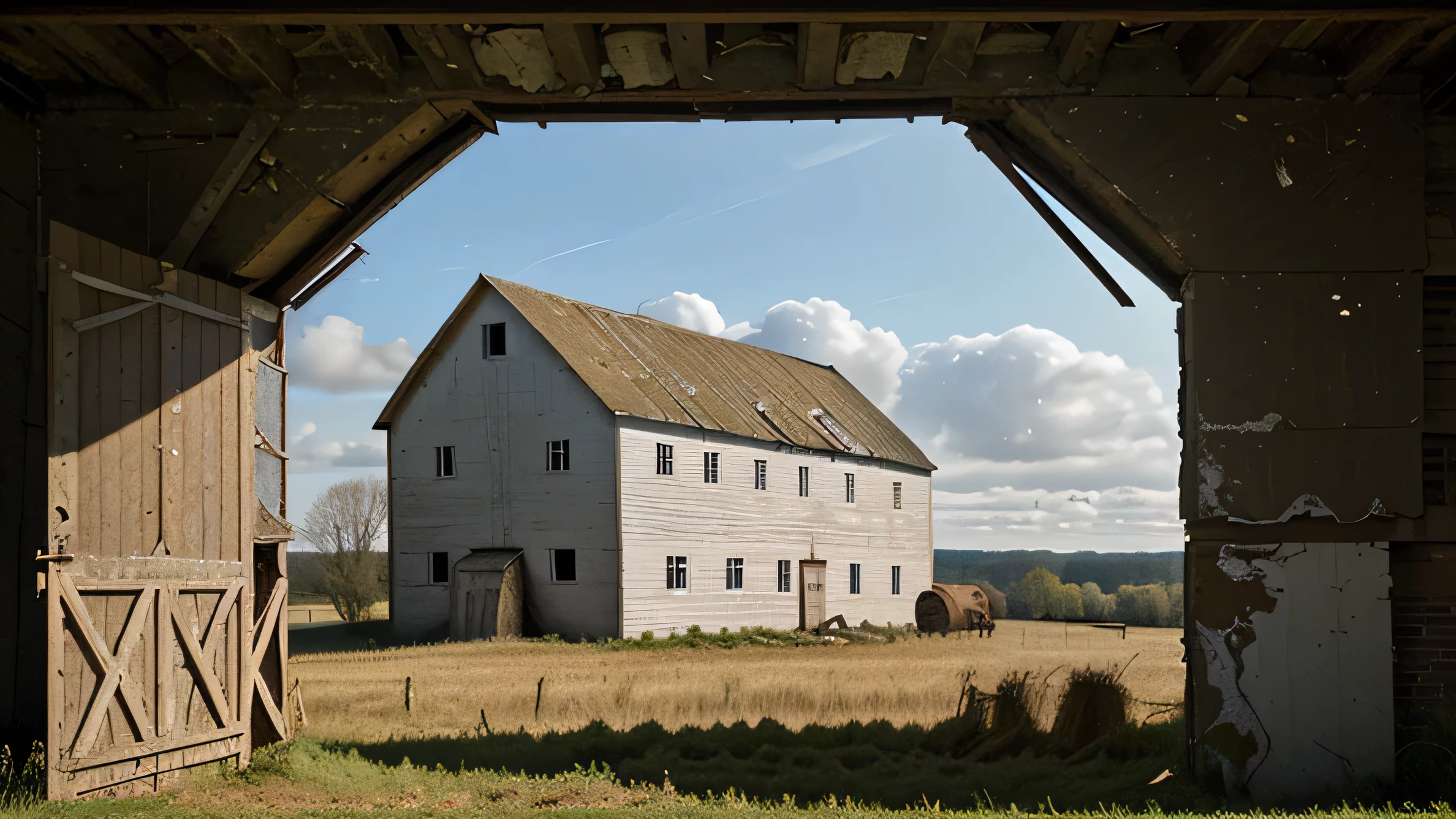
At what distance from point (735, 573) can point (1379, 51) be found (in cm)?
2449

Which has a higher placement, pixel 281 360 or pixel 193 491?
pixel 281 360

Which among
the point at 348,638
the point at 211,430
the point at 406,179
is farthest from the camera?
the point at 348,638

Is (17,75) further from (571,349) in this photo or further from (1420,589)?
(571,349)

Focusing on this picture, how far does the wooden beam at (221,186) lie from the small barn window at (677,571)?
20207 mm

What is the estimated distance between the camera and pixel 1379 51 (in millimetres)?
8164

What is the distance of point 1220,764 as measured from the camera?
839 cm

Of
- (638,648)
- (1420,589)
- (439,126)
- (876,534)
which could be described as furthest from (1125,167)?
(876,534)

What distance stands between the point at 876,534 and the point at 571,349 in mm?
14186

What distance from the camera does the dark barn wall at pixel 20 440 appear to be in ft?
28.6

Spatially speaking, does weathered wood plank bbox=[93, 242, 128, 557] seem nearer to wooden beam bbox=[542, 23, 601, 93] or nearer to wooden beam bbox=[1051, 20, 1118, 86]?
wooden beam bbox=[542, 23, 601, 93]

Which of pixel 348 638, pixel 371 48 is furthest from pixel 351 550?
pixel 371 48

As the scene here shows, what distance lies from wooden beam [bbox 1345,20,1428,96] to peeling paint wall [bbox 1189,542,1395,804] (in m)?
3.53

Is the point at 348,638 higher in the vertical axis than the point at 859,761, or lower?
lower

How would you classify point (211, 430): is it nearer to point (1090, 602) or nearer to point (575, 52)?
point (575, 52)
